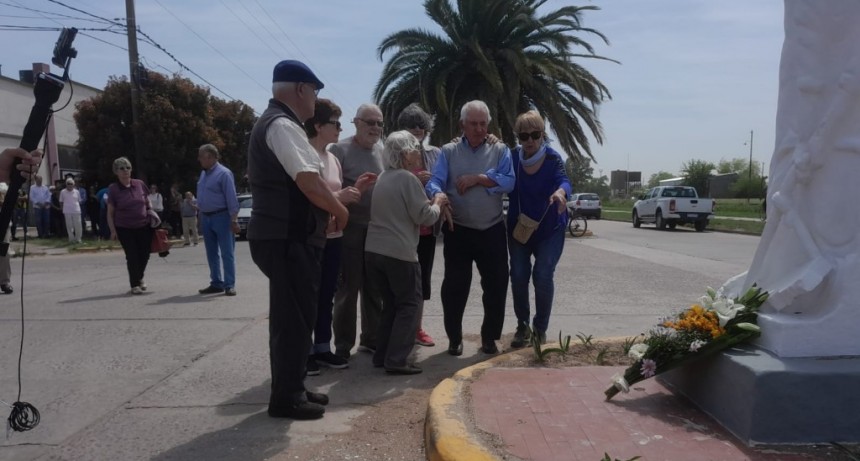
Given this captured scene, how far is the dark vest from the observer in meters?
3.61

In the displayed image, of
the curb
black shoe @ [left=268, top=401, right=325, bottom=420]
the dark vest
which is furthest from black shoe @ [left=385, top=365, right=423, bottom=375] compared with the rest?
the dark vest

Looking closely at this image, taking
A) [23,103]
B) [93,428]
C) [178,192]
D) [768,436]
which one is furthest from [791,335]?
[23,103]

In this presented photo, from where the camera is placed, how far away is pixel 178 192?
68.1ft

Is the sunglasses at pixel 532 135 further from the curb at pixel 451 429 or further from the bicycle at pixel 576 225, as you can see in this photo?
the bicycle at pixel 576 225

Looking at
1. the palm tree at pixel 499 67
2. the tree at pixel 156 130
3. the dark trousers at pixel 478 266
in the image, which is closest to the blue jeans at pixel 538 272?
the dark trousers at pixel 478 266

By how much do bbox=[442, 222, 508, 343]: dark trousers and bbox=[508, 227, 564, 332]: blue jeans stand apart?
0.10 metres

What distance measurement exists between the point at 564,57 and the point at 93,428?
17.4m

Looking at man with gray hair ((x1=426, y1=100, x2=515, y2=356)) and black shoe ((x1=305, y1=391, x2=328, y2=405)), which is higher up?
man with gray hair ((x1=426, y1=100, x2=515, y2=356))

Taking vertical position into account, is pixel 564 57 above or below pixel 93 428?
above

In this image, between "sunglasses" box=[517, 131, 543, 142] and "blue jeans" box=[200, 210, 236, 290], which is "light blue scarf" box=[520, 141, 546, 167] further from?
"blue jeans" box=[200, 210, 236, 290]

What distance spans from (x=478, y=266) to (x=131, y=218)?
5243mm

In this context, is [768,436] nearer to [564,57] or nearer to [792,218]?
[792,218]

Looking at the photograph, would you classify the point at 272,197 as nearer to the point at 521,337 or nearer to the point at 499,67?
the point at 521,337

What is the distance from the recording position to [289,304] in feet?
12.1
